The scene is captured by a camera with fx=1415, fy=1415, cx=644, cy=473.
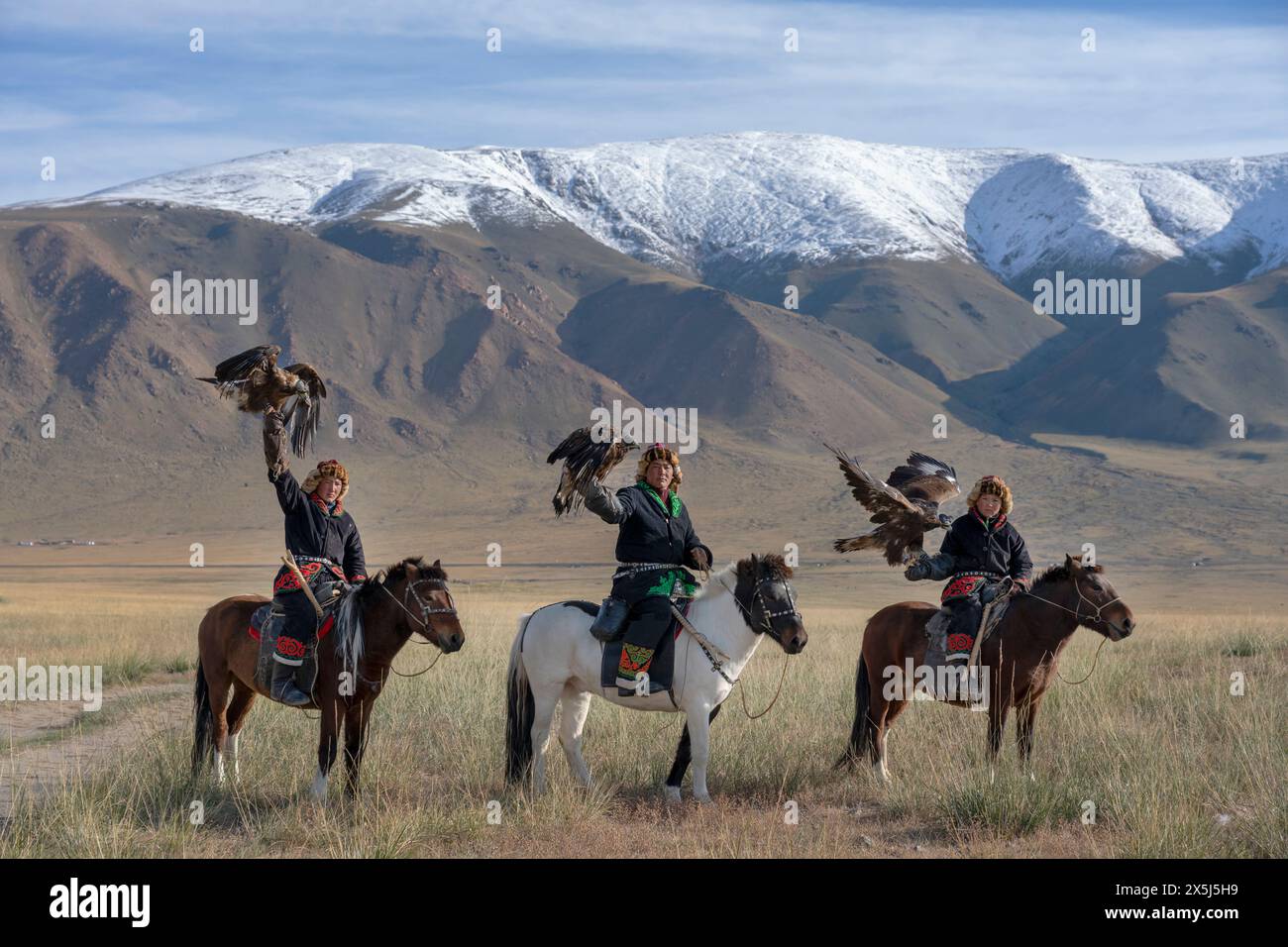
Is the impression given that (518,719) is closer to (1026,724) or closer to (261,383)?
(261,383)

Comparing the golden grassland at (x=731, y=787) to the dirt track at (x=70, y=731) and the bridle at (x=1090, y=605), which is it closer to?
the dirt track at (x=70, y=731)

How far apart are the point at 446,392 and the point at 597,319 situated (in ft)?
98.1

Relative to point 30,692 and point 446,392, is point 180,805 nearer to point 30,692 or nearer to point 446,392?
point 30,692

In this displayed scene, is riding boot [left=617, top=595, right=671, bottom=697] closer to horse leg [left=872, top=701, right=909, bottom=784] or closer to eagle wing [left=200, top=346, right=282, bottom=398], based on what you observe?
horse leg [left=872, top=701, right=909, bottom=784]

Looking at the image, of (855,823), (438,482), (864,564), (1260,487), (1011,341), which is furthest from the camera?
(1011,341)

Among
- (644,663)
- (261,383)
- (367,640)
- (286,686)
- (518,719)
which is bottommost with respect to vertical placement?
(518,719)

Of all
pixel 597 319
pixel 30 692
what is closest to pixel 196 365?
pixel 597 319

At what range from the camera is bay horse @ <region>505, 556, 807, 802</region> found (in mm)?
9805

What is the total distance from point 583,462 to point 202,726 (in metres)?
3.68

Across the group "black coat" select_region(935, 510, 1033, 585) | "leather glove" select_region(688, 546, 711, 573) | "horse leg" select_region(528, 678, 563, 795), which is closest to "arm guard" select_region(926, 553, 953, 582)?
"black coat" select_region(935, 510, 1033, 585)

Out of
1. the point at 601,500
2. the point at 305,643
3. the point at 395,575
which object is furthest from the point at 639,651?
the point at 305,643

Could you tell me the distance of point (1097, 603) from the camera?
404 inches

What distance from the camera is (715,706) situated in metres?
10.1

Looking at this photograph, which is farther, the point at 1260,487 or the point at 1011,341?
the point at 1011,341
